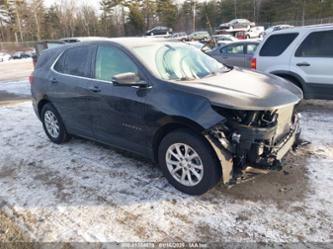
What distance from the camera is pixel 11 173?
423cm

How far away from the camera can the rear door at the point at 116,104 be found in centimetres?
356

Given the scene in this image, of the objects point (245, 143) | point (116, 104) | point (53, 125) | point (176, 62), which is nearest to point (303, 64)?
point (176, 62)

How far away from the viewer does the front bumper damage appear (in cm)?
296

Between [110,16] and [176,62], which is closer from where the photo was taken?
[176,62]

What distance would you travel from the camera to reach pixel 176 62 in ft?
12.5

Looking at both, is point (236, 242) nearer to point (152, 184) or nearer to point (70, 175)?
point (152, 184)

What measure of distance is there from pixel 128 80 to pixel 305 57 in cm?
436

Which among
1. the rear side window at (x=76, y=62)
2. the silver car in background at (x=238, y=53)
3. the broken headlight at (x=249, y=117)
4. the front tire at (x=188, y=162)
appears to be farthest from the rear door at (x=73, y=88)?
the silver car in background at (x=238, y=53)

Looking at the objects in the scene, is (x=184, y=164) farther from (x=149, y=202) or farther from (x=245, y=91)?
(x=245, y=91)

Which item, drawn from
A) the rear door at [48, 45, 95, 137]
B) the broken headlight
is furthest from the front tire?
the rear door at [48, 45, 95, 137]

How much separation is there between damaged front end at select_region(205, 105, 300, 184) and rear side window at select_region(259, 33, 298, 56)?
3752mm

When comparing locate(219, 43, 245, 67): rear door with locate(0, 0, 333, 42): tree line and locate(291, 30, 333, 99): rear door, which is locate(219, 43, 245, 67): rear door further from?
locate(0, 0, 333, 42): tree line

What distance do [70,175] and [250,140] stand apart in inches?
96.5

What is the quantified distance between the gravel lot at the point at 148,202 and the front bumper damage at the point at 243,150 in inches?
14.5
